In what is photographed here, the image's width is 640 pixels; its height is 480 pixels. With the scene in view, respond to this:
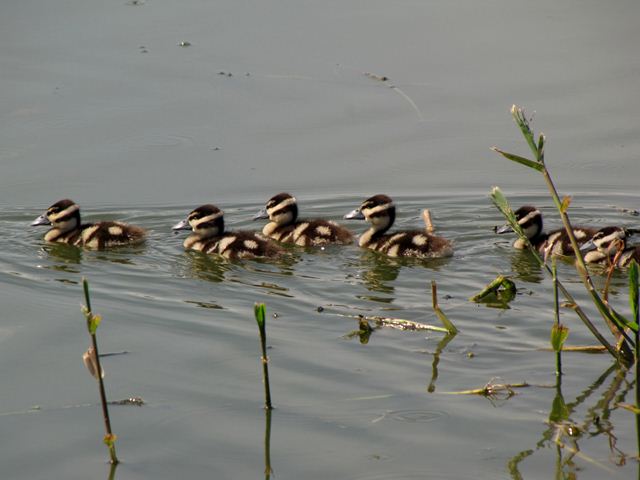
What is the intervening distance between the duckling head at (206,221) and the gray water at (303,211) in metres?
0.21

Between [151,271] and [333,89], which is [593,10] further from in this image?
[151,271]

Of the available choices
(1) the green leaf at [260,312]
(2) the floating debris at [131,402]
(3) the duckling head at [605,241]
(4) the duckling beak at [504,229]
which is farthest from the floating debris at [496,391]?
(4) the duckling beak at [504,229]

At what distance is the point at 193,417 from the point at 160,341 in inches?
37.3

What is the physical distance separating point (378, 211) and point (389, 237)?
0.54 feet

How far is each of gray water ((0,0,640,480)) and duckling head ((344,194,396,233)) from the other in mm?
226

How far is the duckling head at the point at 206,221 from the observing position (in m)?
7.08

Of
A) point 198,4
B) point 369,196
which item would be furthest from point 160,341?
point 198,4

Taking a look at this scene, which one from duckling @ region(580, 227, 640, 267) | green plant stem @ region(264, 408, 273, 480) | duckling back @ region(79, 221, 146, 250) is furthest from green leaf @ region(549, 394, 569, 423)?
duckling back @ region(79, 221, 146, 250)

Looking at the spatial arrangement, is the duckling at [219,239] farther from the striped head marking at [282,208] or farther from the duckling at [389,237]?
the duckling at [389,237]

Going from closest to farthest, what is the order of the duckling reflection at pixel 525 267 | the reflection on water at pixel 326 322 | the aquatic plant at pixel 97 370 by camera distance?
the aquatic plant at pixel 97 370 → the reflection on water at pixel 326 322 → the duckling reflection at pixel 525 267

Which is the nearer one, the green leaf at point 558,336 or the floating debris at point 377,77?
the green leaf at point 558,336

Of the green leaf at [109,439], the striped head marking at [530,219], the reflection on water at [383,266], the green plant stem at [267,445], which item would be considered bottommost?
the green plant stem at [267,445]

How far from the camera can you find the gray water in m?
4.11

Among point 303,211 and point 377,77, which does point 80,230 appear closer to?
point 303,211
